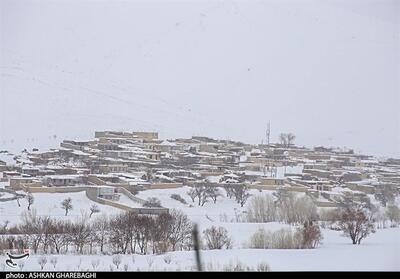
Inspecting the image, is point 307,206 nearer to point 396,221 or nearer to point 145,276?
point 396,221

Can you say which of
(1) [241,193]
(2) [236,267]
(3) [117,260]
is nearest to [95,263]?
(3) [117,260]

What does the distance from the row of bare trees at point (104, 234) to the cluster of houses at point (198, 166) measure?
0.82ft

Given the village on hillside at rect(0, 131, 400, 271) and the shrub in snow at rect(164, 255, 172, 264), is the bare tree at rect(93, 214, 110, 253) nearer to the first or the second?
the village on hillside at rect(0, 131, 400, 271)

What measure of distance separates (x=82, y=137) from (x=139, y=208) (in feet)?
2.46

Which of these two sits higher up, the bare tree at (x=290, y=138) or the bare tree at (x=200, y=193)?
the bare tree at (x=290, y=138)

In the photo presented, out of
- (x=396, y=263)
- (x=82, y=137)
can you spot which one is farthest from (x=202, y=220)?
(x=396, y=263)

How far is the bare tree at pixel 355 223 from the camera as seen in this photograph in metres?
4.47

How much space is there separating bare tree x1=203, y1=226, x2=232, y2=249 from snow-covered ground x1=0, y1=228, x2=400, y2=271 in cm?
7

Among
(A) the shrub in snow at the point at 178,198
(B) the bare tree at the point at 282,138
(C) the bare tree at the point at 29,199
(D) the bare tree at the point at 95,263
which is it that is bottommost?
(D) the bare tree at the point at 95,263

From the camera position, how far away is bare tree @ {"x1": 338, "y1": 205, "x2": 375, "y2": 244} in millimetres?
4472

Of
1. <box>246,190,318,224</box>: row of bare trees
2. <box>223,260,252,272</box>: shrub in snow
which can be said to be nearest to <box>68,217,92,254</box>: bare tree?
<box>223,260,252,272</box>: shrub in snow

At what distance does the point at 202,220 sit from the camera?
445 cm

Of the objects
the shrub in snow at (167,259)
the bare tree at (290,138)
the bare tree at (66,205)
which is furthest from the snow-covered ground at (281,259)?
the bare tree at (290,138)

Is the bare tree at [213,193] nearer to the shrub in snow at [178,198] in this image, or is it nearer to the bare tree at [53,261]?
the shrub in snow at [178,198]
